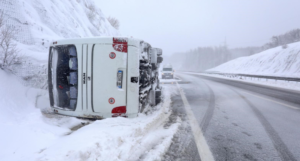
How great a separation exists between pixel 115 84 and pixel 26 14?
8.80 m

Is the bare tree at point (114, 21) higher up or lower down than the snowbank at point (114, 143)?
higher up

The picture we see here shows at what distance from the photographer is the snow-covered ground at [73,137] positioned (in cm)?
250

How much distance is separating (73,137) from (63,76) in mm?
1669

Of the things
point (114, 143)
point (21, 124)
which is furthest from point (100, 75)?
point (21, 124)

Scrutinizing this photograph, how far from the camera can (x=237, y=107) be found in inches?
260

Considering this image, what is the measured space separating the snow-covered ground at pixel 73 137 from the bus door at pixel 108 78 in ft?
1.23

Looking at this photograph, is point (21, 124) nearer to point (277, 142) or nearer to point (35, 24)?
point (277, 142)

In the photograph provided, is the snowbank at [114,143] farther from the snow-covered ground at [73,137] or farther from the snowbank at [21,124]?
the snowbank at [21,124]

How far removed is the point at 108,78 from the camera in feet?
12.5

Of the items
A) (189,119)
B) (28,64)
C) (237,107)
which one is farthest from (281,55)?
(28,64)

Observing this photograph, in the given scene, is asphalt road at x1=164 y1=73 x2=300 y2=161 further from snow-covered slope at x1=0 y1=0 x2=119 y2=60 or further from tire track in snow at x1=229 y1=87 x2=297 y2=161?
snow-covered slope at x1=0 y1=0 x2=119 y2=60

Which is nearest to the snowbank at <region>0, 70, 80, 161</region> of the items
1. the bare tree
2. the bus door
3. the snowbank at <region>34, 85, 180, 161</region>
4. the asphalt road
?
the snowbank at <region>34, 85, 180, 161</region>

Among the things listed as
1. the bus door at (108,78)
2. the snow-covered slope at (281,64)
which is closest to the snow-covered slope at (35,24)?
the bus door at (108,78)

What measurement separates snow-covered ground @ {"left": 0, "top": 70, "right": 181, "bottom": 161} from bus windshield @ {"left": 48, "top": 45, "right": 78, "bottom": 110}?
512 mm
